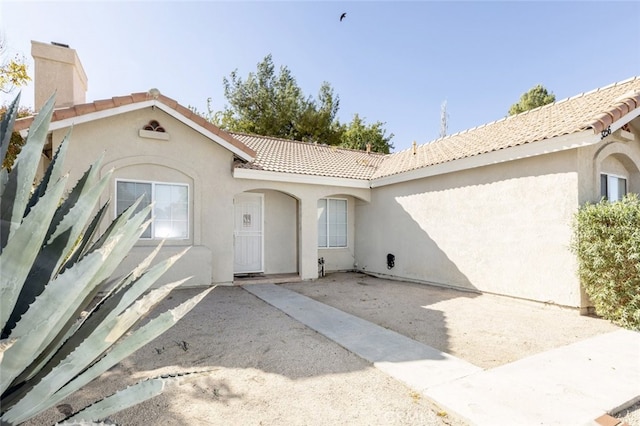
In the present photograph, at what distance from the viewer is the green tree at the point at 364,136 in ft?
112

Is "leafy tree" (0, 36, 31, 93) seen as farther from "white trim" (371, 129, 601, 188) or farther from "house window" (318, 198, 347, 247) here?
"white trim" (371, 129, 601, 188)

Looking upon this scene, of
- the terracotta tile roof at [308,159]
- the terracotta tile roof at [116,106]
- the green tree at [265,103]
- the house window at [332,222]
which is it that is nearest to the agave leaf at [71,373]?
the terracotta tile roof at [116,106]

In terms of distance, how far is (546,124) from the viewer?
29.4 ft

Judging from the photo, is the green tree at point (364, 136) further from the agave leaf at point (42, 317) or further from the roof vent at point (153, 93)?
the agave leaf at point (42, 317)

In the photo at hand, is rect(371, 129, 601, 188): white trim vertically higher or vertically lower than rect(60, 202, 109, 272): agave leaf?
higher

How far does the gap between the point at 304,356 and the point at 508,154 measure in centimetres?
760

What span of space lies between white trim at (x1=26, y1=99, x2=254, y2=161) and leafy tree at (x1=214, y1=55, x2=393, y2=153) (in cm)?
1923

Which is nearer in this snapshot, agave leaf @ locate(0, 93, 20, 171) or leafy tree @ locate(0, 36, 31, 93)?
agave leaf @ locate(0, 93, 20, 171)

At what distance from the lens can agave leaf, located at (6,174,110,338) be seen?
1.43m

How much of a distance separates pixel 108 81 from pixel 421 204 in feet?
42.6

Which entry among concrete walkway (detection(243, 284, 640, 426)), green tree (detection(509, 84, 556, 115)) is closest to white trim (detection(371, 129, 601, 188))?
concrete walkway (detection(243, 284, 640, 426))

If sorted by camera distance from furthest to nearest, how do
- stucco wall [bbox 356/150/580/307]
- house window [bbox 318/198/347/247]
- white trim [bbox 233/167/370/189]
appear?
house window [bbox 318/198/347/247]
white trim [bbox 233/167/370/189]
stucco wall [bbox 356/150/580/307]

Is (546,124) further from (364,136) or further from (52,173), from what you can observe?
(364,136)

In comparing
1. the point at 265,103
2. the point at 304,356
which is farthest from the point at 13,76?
the point at 265,103
